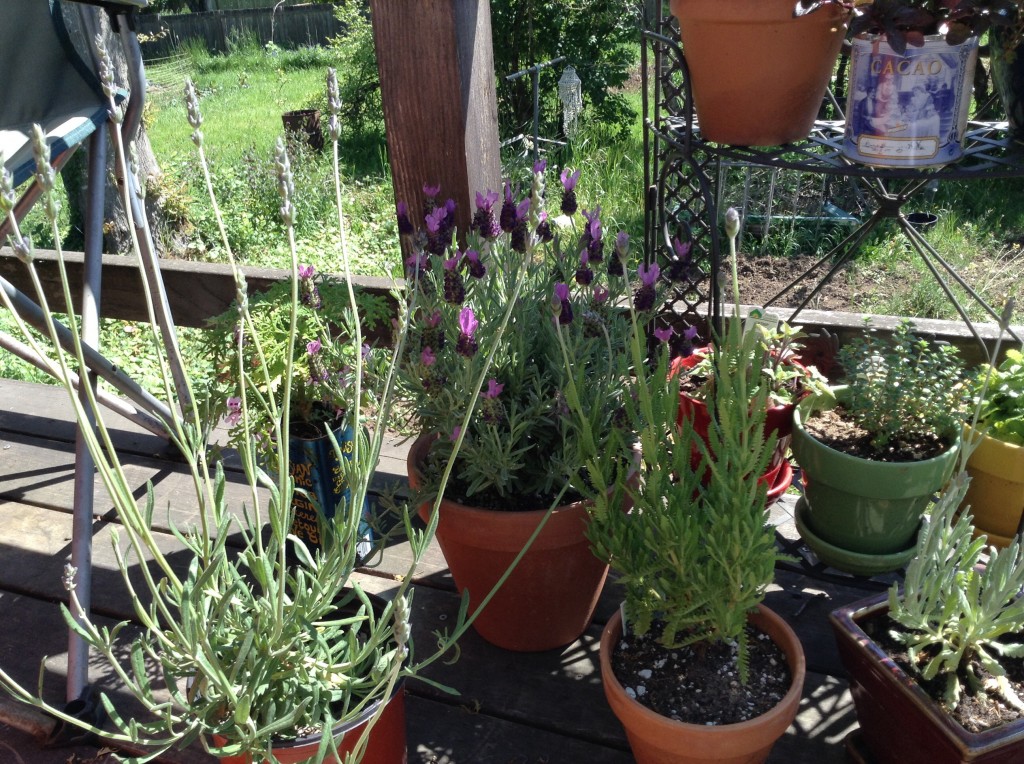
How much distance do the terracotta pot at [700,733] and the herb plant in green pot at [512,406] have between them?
0.84 feet

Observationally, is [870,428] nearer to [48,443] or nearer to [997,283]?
[48,443]

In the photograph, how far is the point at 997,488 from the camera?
149 cm

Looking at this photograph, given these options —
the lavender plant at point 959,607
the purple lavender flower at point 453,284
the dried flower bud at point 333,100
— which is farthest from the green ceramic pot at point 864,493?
the dried flower bud at point 333,100

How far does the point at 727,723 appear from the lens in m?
1.16

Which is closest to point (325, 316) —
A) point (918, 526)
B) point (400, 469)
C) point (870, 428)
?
→ point (400, 469)

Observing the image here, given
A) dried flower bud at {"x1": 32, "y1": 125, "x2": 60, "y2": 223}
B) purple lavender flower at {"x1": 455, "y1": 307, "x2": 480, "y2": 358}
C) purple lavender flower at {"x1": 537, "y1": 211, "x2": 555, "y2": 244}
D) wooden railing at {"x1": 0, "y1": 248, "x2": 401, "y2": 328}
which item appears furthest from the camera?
wooden railing at {"x1": 0, "y1": 248, "x2": 401, "y2": 328}

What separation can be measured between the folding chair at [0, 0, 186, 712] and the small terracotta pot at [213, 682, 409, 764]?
50cm

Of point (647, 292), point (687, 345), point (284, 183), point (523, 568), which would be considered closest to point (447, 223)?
point (647, 292)

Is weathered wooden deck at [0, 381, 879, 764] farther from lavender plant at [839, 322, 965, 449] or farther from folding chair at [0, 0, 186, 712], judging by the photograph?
lavender plant at [839, 322, 965, 449]

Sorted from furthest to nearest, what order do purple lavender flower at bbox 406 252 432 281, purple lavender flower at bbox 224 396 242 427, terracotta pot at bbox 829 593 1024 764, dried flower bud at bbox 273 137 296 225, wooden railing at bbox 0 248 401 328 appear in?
wooden railing at bbox 0 248 401 328 < purple lavender flower at bbox 224 396 242 427 < purple lavender flower at bbox 406 252 432 281 < terracotta pot at bbox 829 593 1024 764 < dried flower bud at bbox 273 137 296 225

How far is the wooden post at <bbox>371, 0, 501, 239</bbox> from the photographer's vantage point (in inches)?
60.2

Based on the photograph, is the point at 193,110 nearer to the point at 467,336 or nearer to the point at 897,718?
the point at 467,336

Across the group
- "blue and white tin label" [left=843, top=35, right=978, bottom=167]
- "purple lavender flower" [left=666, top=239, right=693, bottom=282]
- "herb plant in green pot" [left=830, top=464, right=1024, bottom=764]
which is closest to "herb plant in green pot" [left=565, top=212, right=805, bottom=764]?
"herb plant in green pot" [left=830, top=464, right=1024, bottom=764]

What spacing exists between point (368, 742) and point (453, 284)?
69 centimetres
